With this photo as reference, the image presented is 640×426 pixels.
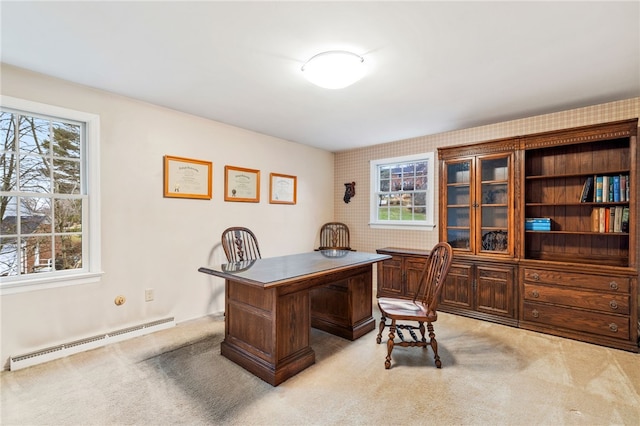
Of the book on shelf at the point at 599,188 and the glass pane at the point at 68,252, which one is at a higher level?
the book on shelf at the point at 599,188

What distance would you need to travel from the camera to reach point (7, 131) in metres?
2.40

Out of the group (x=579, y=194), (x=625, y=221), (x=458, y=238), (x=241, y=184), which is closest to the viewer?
(x=625, y=221)

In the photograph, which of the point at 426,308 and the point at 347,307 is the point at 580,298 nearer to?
the point at 426,308

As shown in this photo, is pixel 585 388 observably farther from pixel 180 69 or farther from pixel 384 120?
pixel 180 69

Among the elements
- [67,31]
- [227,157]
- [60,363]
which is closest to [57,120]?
[67,31]

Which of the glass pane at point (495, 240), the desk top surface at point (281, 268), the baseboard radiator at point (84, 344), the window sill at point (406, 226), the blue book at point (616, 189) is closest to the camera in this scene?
the desk top surface at point (281, 268)

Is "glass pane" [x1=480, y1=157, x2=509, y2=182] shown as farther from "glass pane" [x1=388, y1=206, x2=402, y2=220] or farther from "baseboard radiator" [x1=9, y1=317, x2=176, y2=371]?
"baseboard radiator" [x1=9, y1=317, x2=176, y2=371]

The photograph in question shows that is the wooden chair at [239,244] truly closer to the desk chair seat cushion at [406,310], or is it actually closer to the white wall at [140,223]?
the white wall at [140,223]

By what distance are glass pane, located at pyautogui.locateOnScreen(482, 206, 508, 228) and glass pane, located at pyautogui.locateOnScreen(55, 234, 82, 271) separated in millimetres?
4273

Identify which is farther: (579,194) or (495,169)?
(495,169)

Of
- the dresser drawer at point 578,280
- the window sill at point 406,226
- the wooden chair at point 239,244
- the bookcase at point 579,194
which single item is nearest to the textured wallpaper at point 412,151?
the window sill at point 406,226

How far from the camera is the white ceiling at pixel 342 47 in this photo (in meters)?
1.69

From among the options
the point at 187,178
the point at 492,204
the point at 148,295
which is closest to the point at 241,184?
the point at 187,178

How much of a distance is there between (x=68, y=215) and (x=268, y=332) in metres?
2.15
